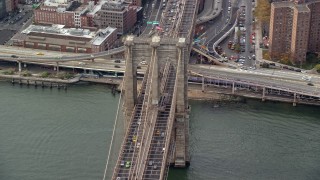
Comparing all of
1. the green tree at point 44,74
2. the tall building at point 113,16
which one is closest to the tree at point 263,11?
the tall building at point 113,16

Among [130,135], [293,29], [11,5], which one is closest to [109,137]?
[130,135]

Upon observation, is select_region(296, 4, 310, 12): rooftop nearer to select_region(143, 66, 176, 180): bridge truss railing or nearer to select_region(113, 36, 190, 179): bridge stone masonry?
Result: select_region(143, 66, 176, 180): bridge truss railing

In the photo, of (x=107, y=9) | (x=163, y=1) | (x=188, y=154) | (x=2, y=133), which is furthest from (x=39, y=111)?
(x=163, y=1)

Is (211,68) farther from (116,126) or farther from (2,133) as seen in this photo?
(2,133)

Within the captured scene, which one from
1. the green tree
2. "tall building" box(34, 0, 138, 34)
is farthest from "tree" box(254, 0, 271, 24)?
the green tree

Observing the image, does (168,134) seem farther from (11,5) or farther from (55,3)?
(11,5)
